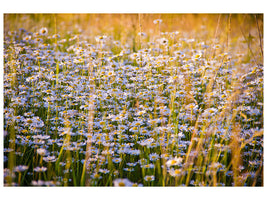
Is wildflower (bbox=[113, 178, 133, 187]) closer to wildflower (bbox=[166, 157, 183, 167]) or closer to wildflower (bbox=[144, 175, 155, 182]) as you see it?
wildflower (bbox=[144, 175, 155, 182])

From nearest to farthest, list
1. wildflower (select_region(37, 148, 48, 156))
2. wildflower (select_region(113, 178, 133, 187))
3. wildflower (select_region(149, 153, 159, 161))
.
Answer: wildflower (select_region(113, 178, 133, 187)), wildflower (select_region(37, 148, 48, 156)), wildflower (select_region(149, 153, 159, 161))

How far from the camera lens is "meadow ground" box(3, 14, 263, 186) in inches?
71.4

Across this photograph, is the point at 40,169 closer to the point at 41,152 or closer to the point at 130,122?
the point at 41,152

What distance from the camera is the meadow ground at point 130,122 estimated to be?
181 cm

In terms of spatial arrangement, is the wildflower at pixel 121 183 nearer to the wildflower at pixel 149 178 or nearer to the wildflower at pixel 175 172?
the wildflower at pixel 149 178

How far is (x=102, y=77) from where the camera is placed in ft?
8.64

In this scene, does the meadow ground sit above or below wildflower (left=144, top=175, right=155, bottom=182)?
above

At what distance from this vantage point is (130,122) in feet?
7.36

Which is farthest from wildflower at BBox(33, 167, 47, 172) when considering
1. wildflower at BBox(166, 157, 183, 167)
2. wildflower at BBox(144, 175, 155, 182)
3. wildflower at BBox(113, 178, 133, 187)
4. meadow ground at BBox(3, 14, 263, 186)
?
wildflower at BBox(166, 157, 183, 167)

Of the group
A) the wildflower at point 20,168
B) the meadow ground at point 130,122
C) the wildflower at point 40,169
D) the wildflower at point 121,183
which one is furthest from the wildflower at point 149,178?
the wildflower at point 20,168

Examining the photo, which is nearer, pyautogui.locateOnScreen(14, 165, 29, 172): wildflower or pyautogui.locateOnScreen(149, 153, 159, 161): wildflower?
pyautogui.locateOnScreen(14, 165, 29, 172): wildflower

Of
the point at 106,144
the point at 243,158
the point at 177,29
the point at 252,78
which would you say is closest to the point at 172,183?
the point at 106,144
